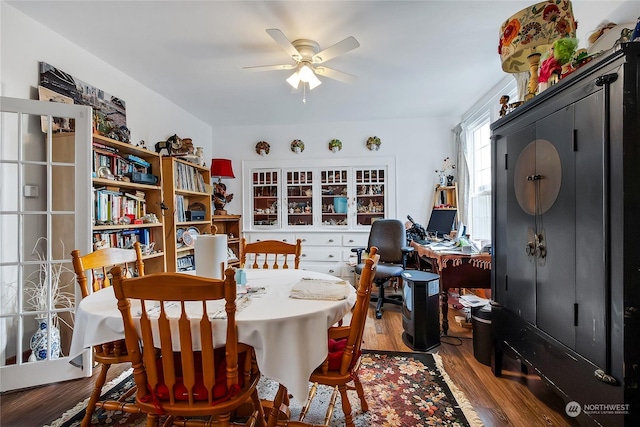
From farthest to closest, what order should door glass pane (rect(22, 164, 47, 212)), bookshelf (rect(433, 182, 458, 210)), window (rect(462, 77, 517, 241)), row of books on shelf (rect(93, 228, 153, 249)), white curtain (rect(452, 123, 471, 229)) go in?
bookshelf (rect(433, 182, 458, 210)) < white curtain (rect(452, 123, 471, 229)) < window (rect(462, 77, 517, 241)) < row of books on shelf (rect(93, 228, 153, 249)) < door glass pane (rect(22, 164, 47, 212))

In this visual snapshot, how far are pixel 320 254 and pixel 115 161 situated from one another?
2.84 m

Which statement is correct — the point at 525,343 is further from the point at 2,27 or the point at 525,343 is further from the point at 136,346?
the point at 2,27

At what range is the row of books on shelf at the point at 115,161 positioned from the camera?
2.43 meters

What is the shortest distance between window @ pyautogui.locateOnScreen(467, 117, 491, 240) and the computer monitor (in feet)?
0.88

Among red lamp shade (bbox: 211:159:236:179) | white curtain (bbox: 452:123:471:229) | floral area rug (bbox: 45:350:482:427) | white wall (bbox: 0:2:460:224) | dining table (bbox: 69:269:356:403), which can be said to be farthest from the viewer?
red lamp shade (bbox: 211:159:236:179)

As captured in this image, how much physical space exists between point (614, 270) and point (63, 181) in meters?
3.07

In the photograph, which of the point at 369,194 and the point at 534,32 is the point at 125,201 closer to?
the point at 369,194

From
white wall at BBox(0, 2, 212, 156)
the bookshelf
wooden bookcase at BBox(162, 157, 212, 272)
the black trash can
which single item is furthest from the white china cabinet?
the black trash can

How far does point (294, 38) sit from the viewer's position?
233 cm

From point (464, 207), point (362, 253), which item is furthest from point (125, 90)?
point (464, 207)

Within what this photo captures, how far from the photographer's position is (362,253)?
3830 millimetres

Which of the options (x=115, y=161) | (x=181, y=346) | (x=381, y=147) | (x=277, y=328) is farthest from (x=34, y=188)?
(x=381, y=147)

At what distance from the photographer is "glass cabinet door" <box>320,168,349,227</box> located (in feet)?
15.1

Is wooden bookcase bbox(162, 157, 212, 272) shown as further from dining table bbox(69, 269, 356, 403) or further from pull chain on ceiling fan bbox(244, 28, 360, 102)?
pull chain on ceiling fan bbox(244, 28, 360, 102)
